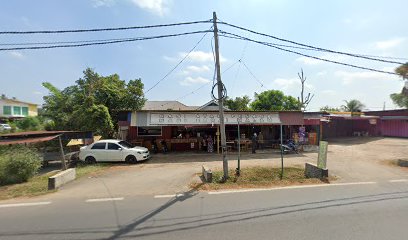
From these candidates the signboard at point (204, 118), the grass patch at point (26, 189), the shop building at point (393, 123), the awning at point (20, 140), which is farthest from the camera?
the shop building at point (393, 123)

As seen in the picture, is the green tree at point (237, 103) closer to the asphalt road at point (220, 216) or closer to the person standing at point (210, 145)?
the person standing at point (210, 145)

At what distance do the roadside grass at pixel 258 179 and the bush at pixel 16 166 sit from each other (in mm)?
7205

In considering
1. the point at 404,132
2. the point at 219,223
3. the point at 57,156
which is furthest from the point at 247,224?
the point at 404,132

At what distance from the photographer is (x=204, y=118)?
19.1m

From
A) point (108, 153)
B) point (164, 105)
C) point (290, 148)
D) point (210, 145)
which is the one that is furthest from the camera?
point (164, 105)

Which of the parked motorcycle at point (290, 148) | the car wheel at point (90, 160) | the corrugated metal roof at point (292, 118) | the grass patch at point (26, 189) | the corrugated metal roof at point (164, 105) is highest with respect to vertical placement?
the corrugated metal roof at point (164, 105)

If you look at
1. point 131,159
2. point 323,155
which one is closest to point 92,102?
point 131,159

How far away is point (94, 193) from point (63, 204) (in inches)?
55.8

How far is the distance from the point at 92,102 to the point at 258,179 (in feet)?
48.2

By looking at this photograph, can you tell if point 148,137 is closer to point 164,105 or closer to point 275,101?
point 164,105

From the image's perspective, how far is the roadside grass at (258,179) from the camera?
33.5ft

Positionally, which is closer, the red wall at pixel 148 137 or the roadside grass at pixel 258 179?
the roadside grass at pixel 258 179

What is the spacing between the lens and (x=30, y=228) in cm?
595

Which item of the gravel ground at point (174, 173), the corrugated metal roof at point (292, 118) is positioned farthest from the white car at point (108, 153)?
the corrugated metal roof at point (292, 118)
